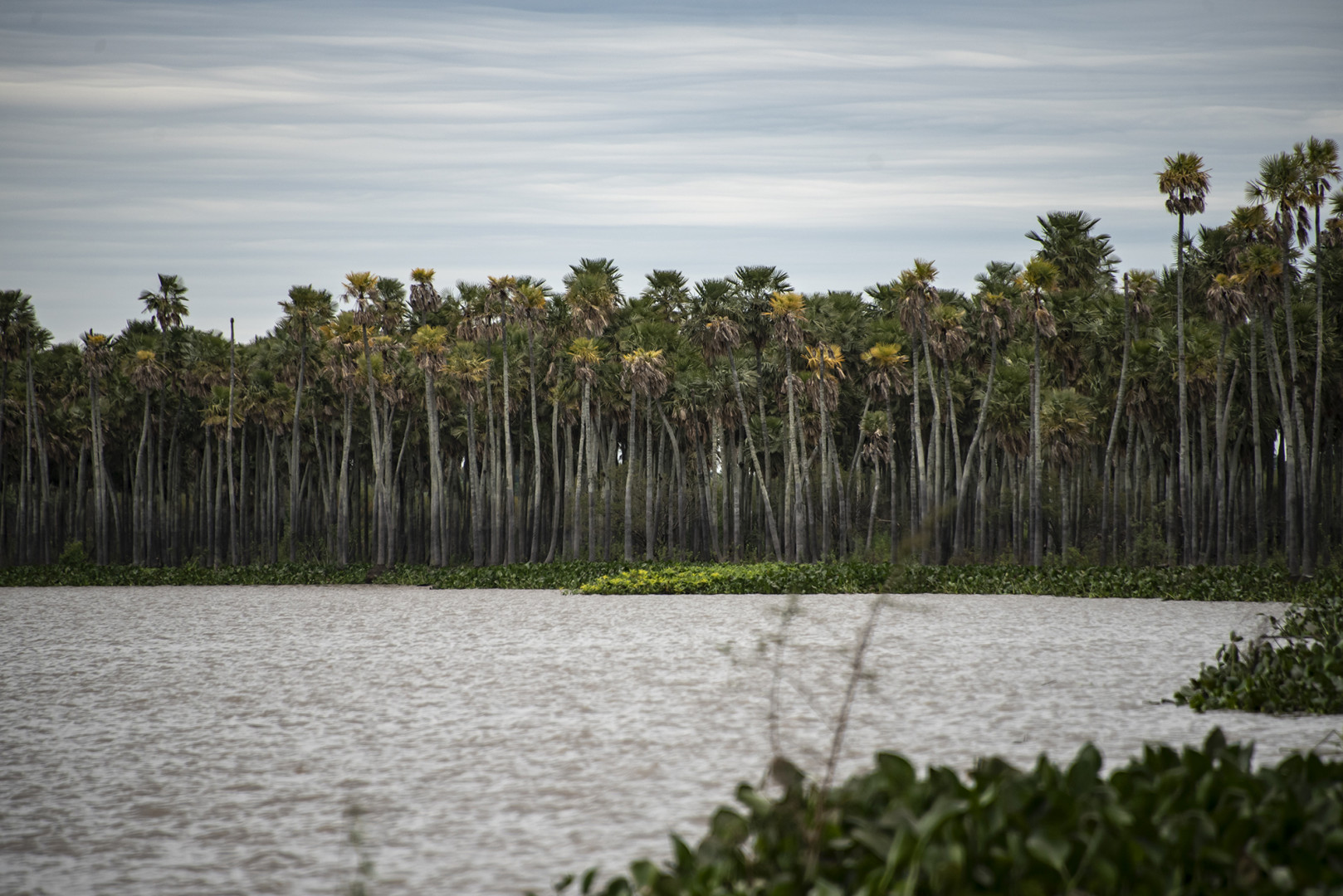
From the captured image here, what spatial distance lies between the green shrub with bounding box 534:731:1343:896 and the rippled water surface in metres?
0.68

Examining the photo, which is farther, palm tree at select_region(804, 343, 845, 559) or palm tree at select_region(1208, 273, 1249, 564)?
palm tree at select_region(804, 343, 845, 559)

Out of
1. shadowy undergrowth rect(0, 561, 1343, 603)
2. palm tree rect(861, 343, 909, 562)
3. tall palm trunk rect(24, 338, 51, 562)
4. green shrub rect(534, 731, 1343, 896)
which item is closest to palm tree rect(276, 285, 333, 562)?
shadowy undergrowth rect(0, 561, 1343, 603)

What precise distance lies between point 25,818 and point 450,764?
2329 mm

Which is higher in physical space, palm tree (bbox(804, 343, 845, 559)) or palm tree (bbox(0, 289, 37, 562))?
palm tree (bbox(0, 289, 37, 562))

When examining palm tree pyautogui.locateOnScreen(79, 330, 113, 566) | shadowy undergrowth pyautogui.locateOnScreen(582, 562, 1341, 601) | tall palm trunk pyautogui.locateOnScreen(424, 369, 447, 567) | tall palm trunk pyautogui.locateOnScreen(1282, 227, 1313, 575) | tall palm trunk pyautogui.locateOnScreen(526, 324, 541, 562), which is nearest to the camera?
shadowy undergrowth pyautogui.locateOnScreen(582, 562, 1341, 601)

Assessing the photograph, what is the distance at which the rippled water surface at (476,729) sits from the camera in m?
5.23

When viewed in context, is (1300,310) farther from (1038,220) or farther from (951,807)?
(951,807)

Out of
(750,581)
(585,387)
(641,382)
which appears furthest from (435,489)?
(750,581)

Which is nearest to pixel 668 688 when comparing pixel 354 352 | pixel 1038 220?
pixel 1038 220

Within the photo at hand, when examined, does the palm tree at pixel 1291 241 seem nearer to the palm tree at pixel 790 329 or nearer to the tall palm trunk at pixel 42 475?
the palm tree at pixel 790 329

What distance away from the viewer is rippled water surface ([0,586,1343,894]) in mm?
5230

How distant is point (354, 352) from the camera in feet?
142

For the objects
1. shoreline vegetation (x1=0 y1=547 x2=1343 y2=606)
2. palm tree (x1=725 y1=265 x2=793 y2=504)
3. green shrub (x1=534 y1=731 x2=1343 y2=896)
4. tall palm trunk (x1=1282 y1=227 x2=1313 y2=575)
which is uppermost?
palm tree (x1=725 y1=265 x2=793 y2=504)

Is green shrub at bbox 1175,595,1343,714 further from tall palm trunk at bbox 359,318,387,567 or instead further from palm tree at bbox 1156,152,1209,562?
tall palm trunk at bbox 359,318,387,567
